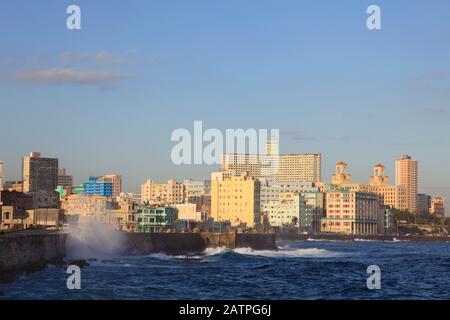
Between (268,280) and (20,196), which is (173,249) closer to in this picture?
(20,196)

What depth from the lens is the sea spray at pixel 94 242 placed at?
11306 centimetres

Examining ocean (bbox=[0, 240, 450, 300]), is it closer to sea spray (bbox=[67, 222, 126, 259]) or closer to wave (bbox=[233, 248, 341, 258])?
sea spray (bbox=[67, 222, 126, 259])

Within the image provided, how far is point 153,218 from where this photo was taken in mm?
188625

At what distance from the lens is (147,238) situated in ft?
447

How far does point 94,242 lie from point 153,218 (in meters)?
65.8

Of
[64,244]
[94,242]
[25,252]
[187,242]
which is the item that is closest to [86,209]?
[187,242]

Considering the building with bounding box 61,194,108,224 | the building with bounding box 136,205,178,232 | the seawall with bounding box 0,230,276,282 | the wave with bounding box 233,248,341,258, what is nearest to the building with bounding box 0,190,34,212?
the building with bounding box 61,194,108,224

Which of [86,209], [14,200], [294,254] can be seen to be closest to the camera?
[294,254]

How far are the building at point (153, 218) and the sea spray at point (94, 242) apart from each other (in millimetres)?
50290

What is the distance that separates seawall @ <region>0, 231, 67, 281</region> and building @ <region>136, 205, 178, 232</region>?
8630 cm

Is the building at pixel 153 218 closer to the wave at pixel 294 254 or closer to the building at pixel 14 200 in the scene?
the wave at pixel 294 254

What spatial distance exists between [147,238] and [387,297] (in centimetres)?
7823

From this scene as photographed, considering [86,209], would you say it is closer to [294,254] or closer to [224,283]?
[294,254]
